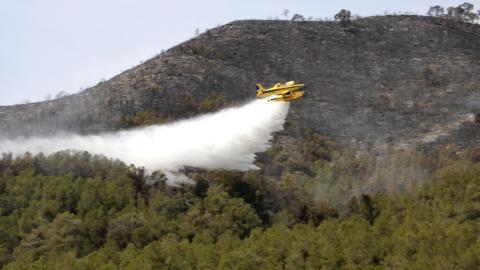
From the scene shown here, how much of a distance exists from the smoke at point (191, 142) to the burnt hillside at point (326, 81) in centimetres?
598

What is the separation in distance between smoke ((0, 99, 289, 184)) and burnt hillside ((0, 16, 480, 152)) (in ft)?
19.6

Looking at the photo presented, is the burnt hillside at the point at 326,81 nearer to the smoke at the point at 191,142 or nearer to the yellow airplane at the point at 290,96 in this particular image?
the smoke at the point at 191,142

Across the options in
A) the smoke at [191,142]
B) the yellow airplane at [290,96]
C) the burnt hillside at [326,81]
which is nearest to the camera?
the yellow airplane at [290,96]

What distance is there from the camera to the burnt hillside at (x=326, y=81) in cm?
8269

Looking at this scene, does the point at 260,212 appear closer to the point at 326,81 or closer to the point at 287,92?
the point at 287,92

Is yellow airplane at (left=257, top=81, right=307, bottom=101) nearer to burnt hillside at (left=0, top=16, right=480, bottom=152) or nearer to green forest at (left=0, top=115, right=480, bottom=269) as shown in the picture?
green forest at (left=0, top=115, right=480, bottom=269)

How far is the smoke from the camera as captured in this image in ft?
205

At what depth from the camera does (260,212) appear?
6384 cm

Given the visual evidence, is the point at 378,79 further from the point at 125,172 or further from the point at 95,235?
the point at 95,235

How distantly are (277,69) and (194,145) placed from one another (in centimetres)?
4102

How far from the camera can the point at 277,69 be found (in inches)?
3957

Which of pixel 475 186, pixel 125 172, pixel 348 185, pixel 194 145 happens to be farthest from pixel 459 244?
pixel 125 172

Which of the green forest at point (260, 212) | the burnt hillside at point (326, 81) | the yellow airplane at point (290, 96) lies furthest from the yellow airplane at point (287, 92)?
the burnt hillside at point (326, 81)

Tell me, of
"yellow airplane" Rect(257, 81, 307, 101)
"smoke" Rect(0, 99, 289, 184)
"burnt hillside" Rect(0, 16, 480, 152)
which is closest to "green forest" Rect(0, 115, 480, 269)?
"smoke" Rect(0, 99, 289, 184)
